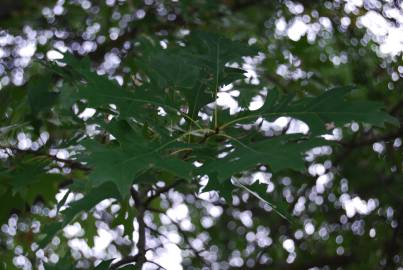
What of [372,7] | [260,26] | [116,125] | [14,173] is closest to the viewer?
[116,125]

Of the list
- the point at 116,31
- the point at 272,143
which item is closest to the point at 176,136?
the point at 272,143

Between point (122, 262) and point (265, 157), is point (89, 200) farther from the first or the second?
point (265, 157)

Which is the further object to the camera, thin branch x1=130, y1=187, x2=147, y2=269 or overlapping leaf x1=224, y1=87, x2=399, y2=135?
thin branch x1=130, y1=187, x2=147, y2=269

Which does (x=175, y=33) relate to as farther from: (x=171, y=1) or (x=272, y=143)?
(x=272, y=143)

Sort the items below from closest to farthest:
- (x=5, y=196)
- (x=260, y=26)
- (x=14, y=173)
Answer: (x=14, y=173) → (x=5, y=196) → (x=260, y=26)

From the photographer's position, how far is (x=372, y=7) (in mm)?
2666

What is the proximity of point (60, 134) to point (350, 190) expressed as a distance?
1392mm

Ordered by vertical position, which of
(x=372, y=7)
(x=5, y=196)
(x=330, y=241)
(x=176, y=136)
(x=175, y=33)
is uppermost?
(x=176, y=136)

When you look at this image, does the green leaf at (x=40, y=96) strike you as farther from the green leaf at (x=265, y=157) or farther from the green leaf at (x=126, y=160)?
the green leaf at (x=265, y=157)

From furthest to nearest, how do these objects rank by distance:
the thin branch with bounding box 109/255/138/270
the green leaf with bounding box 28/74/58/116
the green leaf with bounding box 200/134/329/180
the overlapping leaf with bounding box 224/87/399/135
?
the green leaf with bounding box 28/74/58/116, the thin branch with bounding box 109/255/138/270, the overlapping leaf with bounding box 224/87/399/135, the green leaf with bounding box 200/134/329/180

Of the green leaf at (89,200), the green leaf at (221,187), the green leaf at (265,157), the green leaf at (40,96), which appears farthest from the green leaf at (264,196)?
the green leaf at (40,96)

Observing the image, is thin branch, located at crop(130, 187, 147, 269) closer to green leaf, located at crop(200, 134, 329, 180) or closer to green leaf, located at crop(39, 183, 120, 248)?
green leaf, located at crop(39, 183, 120, 248)

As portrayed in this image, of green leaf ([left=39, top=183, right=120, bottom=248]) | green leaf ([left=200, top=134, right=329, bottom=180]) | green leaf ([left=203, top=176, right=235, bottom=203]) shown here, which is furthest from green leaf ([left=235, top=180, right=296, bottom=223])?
green leaf ([left=39, top=183, right=120, bottom=248])

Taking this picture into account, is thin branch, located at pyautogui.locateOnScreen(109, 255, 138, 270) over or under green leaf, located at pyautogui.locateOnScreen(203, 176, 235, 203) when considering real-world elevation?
under
